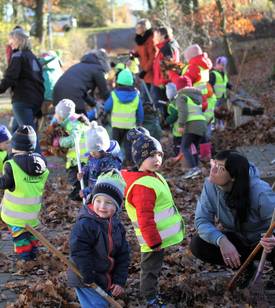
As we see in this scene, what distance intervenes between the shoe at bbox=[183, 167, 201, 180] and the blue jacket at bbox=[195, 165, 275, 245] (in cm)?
391

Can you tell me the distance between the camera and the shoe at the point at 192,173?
8.89m

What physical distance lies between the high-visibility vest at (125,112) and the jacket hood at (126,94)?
51 mm

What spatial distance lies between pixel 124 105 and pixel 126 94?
0.58 ft

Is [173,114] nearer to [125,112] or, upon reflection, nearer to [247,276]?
[125,112]

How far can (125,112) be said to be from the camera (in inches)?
360

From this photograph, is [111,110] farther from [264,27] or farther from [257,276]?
[264,27]

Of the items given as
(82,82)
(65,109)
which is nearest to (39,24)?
(82,82)

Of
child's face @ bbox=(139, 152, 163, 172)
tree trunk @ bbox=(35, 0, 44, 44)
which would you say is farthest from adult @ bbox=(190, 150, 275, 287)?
tree trunk @ bbox=(35, 0, 44, 44)

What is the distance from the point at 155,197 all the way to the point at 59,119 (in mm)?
3217

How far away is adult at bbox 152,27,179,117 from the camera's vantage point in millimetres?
10453

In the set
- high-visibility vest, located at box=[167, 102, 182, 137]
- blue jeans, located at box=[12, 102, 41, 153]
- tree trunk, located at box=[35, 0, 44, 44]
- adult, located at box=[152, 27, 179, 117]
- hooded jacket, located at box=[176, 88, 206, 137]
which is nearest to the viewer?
blue jeans, located at box=[12, 102, 41, 153]

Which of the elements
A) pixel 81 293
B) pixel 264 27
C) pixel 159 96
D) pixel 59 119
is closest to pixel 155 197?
pixel 81 293

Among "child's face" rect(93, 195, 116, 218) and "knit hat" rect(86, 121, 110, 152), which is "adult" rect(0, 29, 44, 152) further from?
"child's face" rect(93, 195, 116, 218)

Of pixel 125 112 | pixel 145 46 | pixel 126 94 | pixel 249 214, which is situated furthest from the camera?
pixel 145 46
